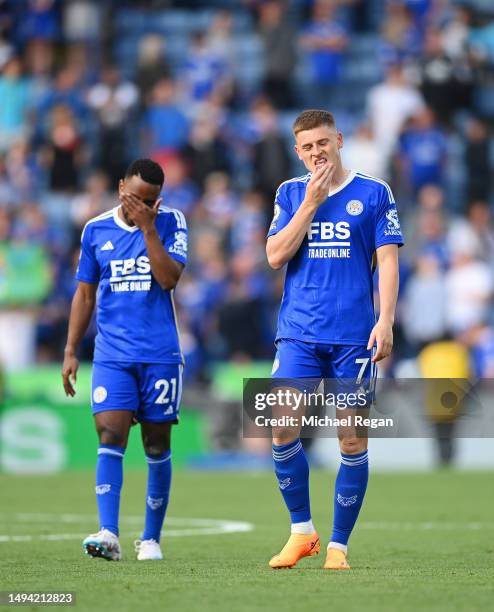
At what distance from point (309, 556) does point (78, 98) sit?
15493 millimetres

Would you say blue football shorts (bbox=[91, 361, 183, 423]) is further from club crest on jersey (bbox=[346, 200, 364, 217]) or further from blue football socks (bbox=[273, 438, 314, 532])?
club crest on jersey (bbox=[346, 200, 364, 217])

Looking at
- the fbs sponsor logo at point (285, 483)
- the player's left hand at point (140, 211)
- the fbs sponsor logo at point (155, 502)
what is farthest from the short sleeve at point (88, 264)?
the fbs sponsor logo at point (285, 483)

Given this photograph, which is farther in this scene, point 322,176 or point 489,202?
point 489,202

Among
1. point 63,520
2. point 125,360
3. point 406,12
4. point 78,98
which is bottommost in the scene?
point 63,520

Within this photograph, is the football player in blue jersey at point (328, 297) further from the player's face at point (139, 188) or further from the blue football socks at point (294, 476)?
the player's face at point (139, 188)

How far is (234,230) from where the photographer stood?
20.6 metres

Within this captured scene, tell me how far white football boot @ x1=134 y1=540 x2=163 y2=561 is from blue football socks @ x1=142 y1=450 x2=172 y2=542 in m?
0.10

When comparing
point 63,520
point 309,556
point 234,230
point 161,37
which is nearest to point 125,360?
point 309,556

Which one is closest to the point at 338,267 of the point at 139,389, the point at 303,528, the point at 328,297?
the point at 328,297

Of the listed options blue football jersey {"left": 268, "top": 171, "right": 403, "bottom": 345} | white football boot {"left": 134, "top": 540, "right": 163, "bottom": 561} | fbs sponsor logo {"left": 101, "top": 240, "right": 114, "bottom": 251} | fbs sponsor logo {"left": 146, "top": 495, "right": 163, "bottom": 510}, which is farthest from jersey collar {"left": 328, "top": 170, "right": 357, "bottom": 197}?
white football boot {"left": 134, "top": 540, "right": 163, "bottom": 561}

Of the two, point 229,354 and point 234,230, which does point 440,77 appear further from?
point 229,354

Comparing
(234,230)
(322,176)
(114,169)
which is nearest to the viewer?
(322,176)

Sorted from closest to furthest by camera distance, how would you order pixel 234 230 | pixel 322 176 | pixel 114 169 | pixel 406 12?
1. pixel 322 176
2. pixel 234 230
3. pixel 114 169
4. pixel 406 12

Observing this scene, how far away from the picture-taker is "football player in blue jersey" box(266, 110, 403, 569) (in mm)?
7602
